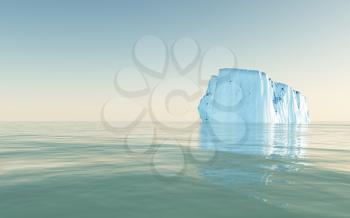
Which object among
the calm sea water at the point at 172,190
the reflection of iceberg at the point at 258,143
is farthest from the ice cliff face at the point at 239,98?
the calm sea water at the point at 172,190

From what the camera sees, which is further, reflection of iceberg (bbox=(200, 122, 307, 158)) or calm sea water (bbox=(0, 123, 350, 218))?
reflection of iceberg (bbox=(200, 122, 307, 158))

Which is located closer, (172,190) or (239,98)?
(172,190)

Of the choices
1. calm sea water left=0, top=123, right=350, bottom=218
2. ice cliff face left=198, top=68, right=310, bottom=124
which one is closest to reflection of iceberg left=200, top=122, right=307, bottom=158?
calm sea water left=0, top=123, right=350, bottom=218

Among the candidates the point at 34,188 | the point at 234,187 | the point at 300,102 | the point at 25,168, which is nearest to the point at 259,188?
the point at 234,187

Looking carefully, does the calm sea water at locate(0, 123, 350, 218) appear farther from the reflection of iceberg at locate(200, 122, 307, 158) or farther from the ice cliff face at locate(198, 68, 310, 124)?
the ice cliff face at locate(198, 68, 310, 124)

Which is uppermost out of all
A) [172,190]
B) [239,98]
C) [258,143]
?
[239,98]

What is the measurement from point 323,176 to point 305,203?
4812 mm

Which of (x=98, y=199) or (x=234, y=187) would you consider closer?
(x=98, y=199)

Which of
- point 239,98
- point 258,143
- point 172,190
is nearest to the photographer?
point 172,190

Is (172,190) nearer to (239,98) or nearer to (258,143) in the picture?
(258,143)

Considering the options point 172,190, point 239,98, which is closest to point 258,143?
point 172,190

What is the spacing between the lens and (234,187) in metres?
9.73

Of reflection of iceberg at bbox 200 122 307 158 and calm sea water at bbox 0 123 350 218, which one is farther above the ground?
calm sea water at bbox 0 123 350 218

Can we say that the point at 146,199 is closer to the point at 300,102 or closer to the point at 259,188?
the point at 259,188
